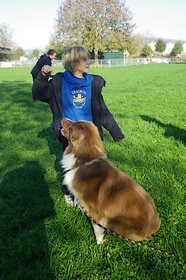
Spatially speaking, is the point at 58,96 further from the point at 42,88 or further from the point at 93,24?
the point at 93,24

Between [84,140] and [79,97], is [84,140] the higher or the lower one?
the lower one

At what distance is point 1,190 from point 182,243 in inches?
121

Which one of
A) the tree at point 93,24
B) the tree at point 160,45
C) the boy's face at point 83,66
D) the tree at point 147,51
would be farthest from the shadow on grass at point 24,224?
the tree at point 160,45

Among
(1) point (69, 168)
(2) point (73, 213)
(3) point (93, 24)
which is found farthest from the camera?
(3) point (93, 24)

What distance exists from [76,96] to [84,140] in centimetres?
88

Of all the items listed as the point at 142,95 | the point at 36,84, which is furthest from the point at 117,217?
the point at 142,95

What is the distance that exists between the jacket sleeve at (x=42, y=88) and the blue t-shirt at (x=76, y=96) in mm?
239

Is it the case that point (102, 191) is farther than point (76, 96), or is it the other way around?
point (76, 96)

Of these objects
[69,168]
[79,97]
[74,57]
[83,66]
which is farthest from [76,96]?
[69,168]

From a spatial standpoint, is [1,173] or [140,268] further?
[1,173]

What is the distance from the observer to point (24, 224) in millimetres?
3877

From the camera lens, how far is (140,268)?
307 cm

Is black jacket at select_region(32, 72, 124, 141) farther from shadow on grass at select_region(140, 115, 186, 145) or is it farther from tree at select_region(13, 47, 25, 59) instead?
tree at select_region(13, 47, 25, 59)

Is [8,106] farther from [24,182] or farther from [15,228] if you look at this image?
[15,228]
